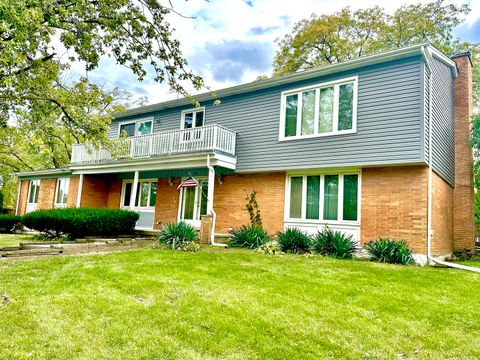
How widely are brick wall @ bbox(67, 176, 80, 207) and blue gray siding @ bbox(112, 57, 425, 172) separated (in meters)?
10.8

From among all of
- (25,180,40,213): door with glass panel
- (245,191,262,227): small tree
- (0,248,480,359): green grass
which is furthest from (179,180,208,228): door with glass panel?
(25,180,40,213): door with glass panel

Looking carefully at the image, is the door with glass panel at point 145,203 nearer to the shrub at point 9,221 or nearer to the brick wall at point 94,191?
the brick wall at point 94,191

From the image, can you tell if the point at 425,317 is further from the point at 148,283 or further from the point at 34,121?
the point at 34,121

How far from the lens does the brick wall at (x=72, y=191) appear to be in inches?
750

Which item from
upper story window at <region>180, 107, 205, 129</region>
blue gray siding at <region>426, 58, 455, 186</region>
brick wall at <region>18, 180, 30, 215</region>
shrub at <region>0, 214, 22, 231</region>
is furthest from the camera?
brick wall at <region>18, 180, 30, 215</region>

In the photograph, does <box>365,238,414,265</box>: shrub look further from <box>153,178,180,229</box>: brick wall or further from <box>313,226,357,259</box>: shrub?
<box>153,178,180,229</box>: brick wall

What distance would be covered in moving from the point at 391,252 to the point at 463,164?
21.4ft

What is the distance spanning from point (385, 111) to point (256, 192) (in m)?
5.43

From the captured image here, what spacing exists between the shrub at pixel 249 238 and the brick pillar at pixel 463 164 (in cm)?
751

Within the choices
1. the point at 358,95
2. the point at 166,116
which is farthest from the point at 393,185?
the point at 166,116

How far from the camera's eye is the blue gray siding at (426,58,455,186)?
10789 millimetres

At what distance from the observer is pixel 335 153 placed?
1113 cm

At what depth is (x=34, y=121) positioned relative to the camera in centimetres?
659

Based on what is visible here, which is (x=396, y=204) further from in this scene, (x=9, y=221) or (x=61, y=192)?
(x=61, y=192)
